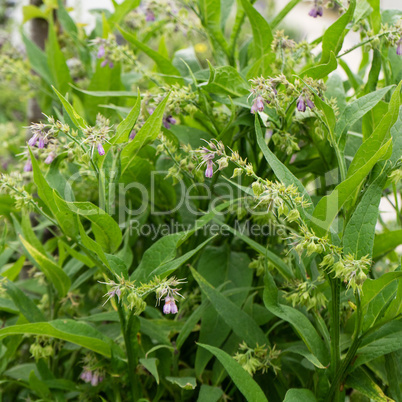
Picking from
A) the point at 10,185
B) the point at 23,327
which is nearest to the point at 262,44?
the point at 10,185

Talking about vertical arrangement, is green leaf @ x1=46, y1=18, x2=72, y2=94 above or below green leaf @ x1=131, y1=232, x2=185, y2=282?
above

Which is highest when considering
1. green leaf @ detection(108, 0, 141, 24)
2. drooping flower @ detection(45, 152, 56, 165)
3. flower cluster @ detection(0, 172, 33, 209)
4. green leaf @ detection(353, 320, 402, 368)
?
green leaf @ detection(108, 0, 141, 24)

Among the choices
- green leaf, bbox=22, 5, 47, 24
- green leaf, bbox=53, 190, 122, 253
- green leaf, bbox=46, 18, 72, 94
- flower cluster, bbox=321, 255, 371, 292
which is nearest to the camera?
flower cluster, bbox=321, 255, 371, 292

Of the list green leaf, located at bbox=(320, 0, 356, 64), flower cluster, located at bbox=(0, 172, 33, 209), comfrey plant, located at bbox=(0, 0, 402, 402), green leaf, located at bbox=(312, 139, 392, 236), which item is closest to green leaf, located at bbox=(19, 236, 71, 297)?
comfrey plant, located at bbox=(0, 0, 402, 402)

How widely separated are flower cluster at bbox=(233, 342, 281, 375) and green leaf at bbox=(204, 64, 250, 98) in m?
0.40

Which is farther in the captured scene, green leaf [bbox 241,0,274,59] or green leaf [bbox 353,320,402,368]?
green leaf [bbox 241,0,274,59]

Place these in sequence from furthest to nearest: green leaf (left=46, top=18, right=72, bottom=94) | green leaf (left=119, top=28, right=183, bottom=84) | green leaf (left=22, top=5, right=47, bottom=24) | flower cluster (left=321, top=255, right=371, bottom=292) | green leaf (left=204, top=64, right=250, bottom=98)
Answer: green leaf (left=22, top=5, right=47, bottom=24) → green leaf (left=46, top=18, right=72, bottom=94) → green leaf (left=119, top=28, right=183, bottom=84) → green leaf (left=204, top=64, right=250, bottom=98) → flower cluster (left=321, top=255, right=371, bottom=292)

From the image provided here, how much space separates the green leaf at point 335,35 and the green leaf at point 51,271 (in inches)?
21.9

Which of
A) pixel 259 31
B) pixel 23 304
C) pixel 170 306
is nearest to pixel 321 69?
pixel 259 31

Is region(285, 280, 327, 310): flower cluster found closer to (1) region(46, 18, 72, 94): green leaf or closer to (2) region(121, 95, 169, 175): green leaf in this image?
(2) region(121, 95, 169, 175): green leaf

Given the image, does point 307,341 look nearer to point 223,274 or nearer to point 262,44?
point 223,274

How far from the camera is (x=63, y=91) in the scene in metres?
1.21

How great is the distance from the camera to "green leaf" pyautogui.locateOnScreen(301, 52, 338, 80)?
0.71 m

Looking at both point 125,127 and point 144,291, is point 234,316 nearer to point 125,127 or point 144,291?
point 144,291
